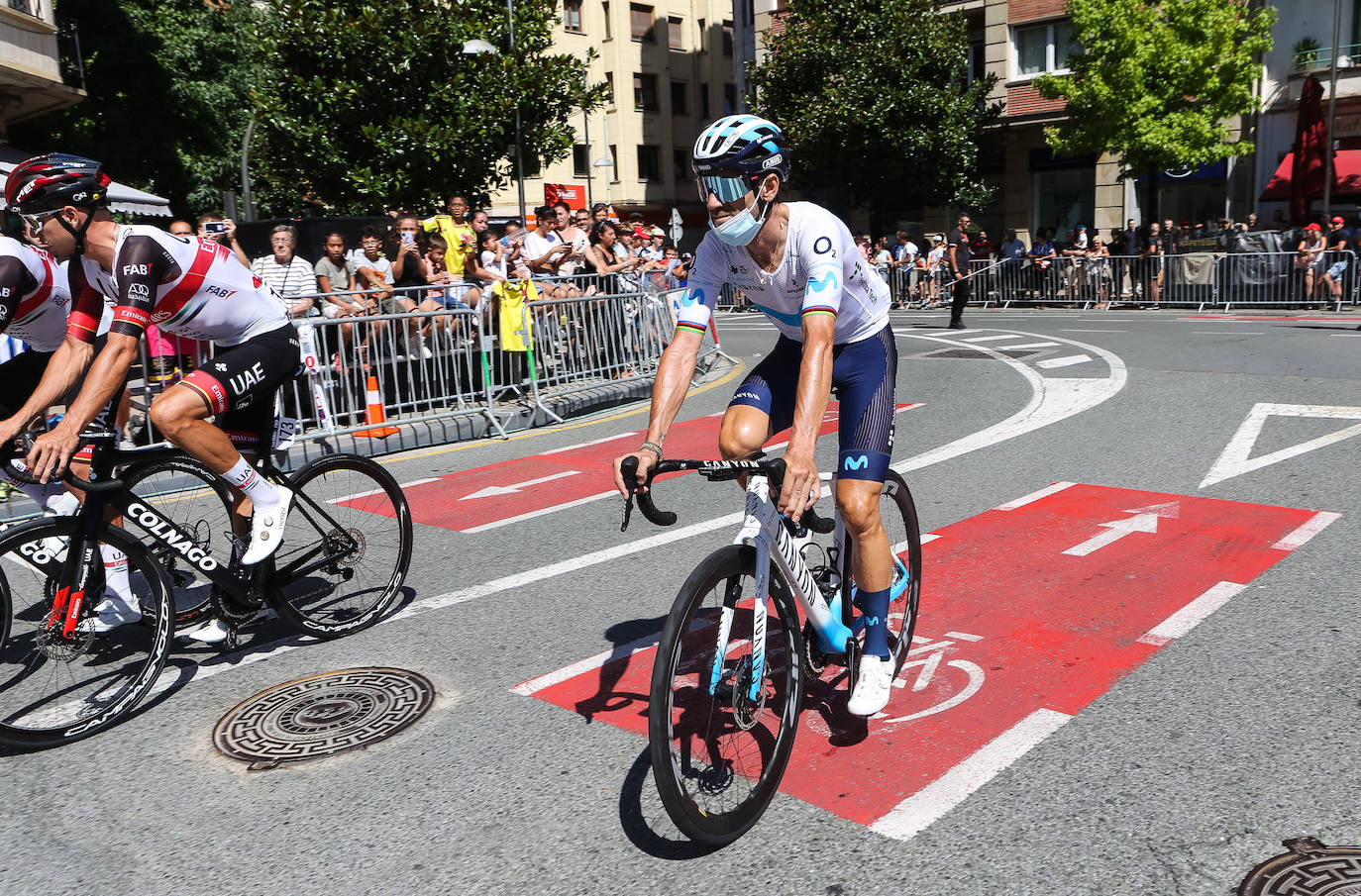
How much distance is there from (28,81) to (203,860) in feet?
59.8

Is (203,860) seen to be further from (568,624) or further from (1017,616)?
(1017,616)

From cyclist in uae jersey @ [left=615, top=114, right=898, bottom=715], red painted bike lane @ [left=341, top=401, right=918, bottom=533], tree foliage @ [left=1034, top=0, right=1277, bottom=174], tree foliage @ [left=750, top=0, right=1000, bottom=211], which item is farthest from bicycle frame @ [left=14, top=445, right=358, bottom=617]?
tree foliage @ [left=750, top=0, right=1000, bottom=211]

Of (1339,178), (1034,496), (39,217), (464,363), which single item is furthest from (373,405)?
(1339,178)

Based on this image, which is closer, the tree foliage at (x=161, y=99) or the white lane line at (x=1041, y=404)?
the white lane line at (x=1041, y=404)

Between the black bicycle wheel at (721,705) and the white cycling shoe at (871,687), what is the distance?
369 mm

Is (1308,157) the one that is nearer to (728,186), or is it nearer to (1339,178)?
(1339,178)

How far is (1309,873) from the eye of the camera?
9.21 ft

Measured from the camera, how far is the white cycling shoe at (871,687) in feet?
11.9

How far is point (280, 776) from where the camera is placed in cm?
362

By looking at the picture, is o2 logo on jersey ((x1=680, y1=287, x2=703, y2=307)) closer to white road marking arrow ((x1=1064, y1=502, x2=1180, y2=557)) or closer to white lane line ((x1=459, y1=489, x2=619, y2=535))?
white road marking arrow ((x1=1064, y1=502, x2=1180, y2=557))

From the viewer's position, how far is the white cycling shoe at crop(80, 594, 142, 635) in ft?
14.3

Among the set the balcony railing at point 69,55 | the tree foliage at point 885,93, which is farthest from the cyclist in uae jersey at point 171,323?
the tree foliage at point 885,93

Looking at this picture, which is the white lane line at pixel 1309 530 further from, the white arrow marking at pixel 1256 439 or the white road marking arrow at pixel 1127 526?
the white arrow marking at pixel 1256 439

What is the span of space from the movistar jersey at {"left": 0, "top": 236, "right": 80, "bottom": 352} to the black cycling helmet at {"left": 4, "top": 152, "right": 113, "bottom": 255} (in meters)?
0.42
